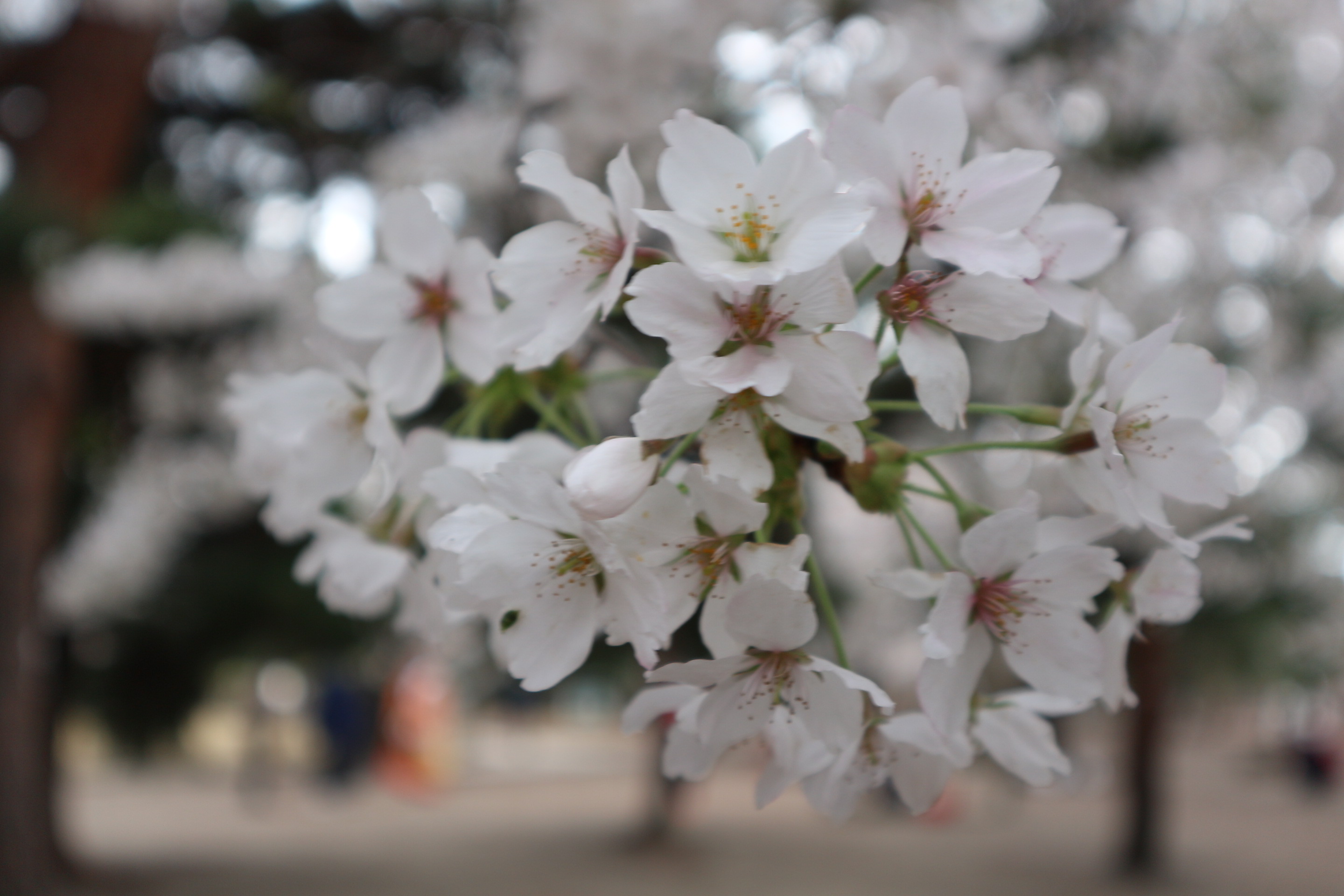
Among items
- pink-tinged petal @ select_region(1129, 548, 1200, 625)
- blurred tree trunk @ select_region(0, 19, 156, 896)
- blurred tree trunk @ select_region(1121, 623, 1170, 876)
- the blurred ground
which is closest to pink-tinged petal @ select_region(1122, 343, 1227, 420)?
pink-tinged petal @ select_region(1129, 548, 1200, 625)

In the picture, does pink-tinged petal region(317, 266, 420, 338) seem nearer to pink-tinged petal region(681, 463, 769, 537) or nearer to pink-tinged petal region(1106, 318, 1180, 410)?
pink-tinged petal region(681, 463, 769, 537)

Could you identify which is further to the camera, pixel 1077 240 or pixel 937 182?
pixel 1077 240

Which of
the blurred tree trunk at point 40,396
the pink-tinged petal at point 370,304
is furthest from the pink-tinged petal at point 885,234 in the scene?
the blurred tree trunk at point 40,396

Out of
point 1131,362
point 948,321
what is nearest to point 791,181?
point 948,321

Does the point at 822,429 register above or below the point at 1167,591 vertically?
above

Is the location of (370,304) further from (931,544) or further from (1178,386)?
(1178,386)

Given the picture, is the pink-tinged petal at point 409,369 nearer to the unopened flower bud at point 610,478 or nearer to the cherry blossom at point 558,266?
the cherry blossom at point 558,266
